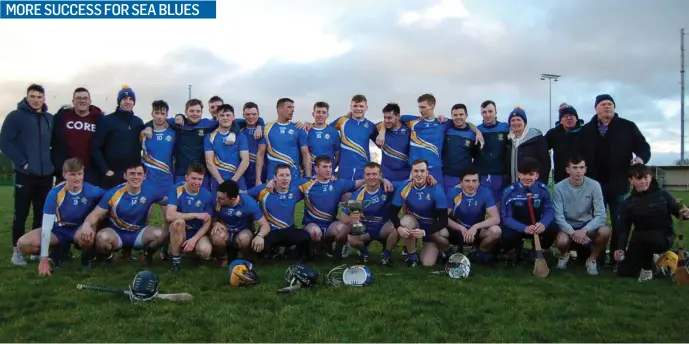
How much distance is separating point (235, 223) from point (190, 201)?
0.60m

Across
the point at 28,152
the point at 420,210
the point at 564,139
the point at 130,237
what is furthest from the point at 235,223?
the point at 564,139

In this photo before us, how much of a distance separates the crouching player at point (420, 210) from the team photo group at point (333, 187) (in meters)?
0.02

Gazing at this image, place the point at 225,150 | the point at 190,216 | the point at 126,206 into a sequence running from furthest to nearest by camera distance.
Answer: the point at 225,150 < the point at 126,206 < the point at 190,216

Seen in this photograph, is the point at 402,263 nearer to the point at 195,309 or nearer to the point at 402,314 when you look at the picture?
the point at 402,314

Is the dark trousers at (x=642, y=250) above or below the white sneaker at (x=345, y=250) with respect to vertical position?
above

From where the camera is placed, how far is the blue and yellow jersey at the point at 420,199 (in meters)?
6.63

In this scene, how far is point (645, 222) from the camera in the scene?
595 cm

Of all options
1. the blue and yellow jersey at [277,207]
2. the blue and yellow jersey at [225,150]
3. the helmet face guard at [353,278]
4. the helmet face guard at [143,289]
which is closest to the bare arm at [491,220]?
the helmet face guard at [353,278]

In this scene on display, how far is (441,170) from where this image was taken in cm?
754

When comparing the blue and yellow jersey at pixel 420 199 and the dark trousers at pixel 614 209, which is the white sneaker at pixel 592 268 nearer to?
the dark trousers at pixel 614 209

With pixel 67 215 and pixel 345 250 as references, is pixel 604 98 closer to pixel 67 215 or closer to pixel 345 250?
pixel 345 250

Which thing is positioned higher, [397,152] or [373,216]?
[397,152]

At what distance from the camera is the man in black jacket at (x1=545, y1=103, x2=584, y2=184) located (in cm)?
712

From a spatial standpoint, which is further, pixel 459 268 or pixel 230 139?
pixel 230 139
